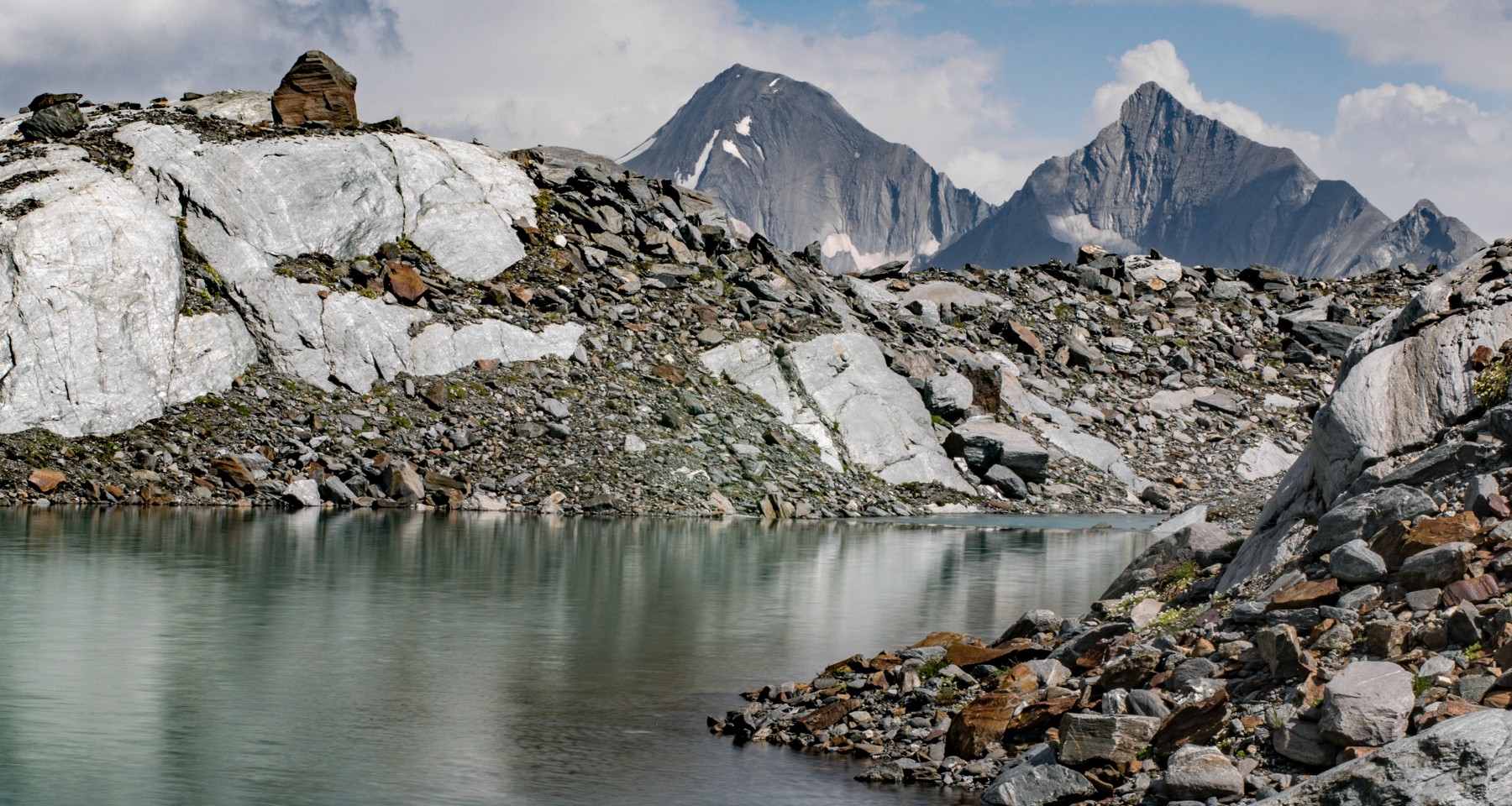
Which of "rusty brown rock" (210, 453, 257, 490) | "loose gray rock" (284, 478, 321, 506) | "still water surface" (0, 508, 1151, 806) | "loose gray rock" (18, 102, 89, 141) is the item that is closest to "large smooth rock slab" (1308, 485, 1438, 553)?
"still water surface" (0, 508, 1151, 806)

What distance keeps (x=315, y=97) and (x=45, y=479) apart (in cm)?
3594

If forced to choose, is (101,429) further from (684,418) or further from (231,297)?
(684,418)

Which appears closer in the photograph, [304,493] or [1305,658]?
[1305,658]

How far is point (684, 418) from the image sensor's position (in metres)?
71.2

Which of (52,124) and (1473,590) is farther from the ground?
(52,124)

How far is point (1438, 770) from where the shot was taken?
40.0 ft

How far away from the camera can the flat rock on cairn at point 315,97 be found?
3295 inches

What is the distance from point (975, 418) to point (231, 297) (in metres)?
45.2

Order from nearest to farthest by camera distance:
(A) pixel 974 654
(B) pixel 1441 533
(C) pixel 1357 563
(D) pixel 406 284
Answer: (B) pixel 1441 533 < (C) pixel 1357 563 < (A) pixel 974 654 < (D) pixel 406 284

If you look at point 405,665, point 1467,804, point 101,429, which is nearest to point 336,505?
point 101,429

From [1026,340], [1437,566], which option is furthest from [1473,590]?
[1026,340]

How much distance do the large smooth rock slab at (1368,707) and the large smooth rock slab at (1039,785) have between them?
9.98 feet

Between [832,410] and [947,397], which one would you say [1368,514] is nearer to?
[832,410]

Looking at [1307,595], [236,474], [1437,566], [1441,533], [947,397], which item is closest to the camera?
[1437,566]
